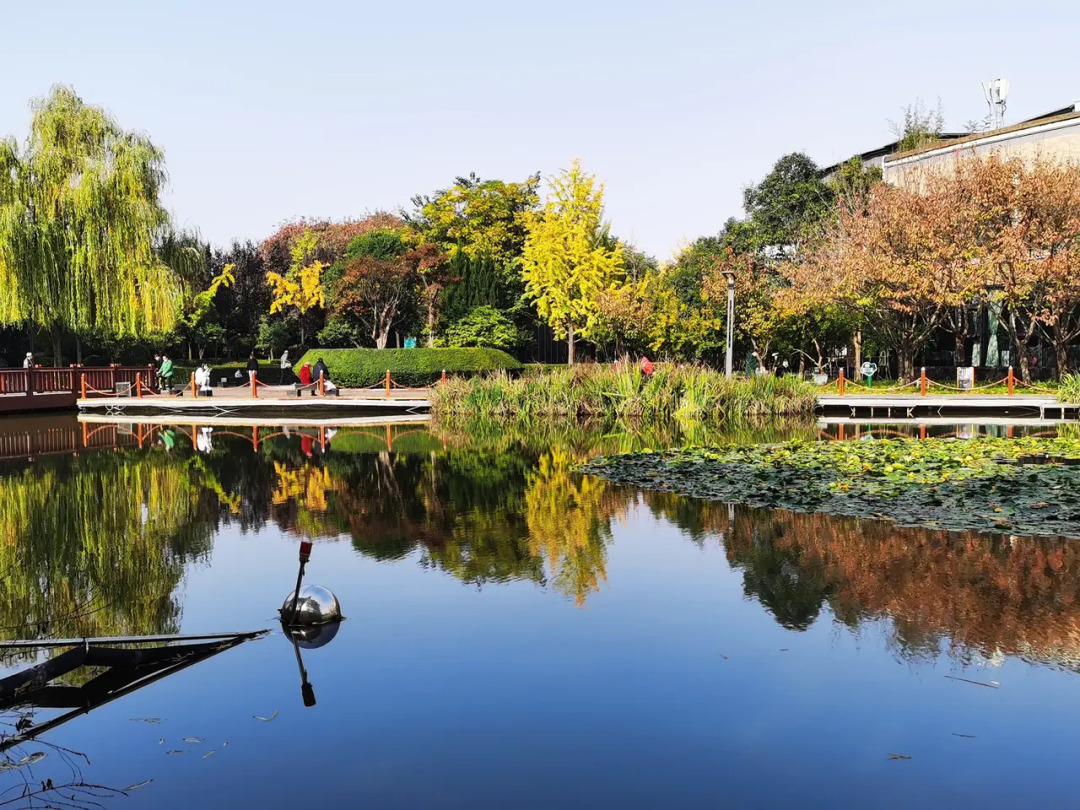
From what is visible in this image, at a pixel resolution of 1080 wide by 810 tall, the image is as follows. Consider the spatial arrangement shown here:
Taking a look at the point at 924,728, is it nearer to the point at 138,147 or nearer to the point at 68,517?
the point at 68,517

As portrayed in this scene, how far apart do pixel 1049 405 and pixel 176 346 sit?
4199cm

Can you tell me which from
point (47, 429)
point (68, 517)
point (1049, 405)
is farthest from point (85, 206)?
point (1049, 405)

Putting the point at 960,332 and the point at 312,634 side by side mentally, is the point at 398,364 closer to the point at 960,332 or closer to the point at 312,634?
the point at 960,332

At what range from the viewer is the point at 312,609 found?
7.79 metres

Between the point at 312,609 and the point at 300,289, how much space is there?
46.6 meters

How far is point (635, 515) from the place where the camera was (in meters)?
12.4

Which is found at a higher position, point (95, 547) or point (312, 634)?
point (95, 547)

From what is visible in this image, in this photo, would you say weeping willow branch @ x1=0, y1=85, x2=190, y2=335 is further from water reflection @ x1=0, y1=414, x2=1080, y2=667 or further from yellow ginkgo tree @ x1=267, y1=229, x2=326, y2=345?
water reflection @ x1=0, y1=414, x2=1080, y2=667

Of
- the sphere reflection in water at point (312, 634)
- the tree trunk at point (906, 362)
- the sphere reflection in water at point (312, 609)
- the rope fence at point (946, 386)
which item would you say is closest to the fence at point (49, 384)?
the rope fence at point (946, 386)

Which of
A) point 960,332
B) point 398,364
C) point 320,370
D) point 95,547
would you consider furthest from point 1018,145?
point 95,547

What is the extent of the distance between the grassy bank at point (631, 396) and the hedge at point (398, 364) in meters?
10.7

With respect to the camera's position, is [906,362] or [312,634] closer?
[312,634]

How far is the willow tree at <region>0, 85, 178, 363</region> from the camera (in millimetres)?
33188

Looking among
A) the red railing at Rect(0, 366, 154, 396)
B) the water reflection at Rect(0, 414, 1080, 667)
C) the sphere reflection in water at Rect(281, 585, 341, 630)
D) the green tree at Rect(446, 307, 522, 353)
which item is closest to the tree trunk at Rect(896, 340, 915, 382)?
the green tree at Rect(446, 307, 522, 353)
